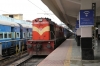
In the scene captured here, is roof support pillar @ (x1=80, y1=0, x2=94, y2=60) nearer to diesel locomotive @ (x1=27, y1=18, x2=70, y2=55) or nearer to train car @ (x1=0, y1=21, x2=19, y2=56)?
diesel locomotive @ (x1=27, y1=18, x2=70, y2=55)

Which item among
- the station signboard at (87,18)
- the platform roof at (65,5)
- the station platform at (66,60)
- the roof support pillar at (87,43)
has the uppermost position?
the platform roof at (65,5)

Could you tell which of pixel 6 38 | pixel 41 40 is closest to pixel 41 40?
pixel 41 40

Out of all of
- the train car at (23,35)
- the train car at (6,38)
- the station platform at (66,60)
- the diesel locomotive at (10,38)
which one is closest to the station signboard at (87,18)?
the station platform at (66,60)

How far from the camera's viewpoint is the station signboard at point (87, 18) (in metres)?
9.68

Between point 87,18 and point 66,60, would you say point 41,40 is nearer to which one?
point 66,60

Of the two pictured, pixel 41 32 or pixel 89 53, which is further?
pixel 41 32

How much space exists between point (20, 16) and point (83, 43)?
44.6 m

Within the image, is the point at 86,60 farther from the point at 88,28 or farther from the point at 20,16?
the point at 20,16

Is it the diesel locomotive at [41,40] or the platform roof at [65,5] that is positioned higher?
the platform roof at [65,5]

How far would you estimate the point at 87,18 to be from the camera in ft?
32.0

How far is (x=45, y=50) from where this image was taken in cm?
1480

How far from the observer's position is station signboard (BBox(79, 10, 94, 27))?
381 inches

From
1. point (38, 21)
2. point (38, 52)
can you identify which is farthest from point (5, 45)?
point (38, 21)

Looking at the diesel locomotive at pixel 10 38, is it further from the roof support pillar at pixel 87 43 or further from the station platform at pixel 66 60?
the roof support pillar at pixel 87 43
